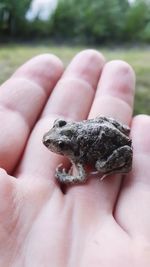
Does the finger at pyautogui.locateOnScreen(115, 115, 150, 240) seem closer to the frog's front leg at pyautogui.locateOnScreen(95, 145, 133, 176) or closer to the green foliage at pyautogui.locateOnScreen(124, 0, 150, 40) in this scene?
the frog's front leg at pyautogui.locateOnScreen(95, 145, 133, 176)

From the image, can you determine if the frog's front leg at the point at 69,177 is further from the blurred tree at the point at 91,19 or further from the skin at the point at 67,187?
the blurred tree at the point at 91,19

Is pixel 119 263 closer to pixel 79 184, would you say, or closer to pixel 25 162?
pixel 79 184

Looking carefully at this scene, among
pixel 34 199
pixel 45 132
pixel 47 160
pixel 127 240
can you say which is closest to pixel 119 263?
pixel 127 240

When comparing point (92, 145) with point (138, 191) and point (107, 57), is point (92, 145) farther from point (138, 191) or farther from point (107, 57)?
point (107, 57)

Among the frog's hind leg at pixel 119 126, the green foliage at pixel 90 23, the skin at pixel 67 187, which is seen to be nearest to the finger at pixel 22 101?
the skin at pixel 67 187

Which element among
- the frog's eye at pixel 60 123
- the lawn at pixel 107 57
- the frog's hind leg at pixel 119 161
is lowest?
the lawn at pixel 107 57

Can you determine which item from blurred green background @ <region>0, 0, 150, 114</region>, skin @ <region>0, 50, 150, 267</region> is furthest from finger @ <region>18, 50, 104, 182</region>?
blurred green background @ <region>0, 0, 150, 114</region>

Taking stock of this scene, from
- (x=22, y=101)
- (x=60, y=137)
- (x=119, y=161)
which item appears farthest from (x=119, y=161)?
(x=22, y=101)
